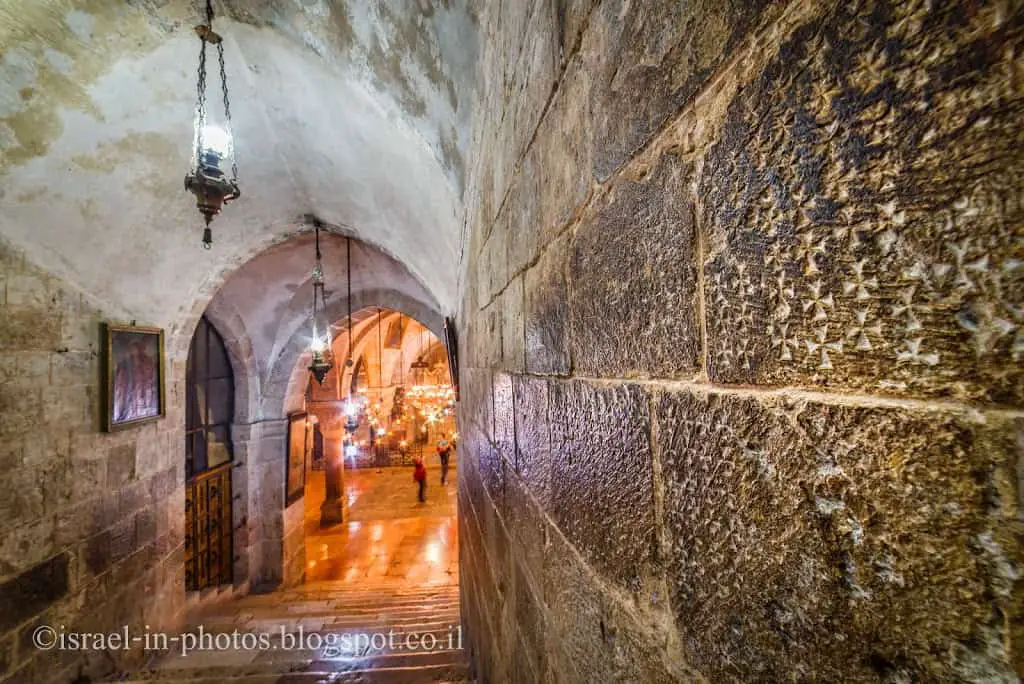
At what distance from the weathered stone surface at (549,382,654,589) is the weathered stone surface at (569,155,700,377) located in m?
0.06

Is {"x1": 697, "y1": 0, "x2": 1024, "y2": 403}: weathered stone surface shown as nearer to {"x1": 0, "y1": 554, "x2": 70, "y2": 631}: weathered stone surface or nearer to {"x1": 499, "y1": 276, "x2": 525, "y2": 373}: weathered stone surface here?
{"x1": 499, "y1": 276, "x2": 525, "y2": 373}: weathered stone surface

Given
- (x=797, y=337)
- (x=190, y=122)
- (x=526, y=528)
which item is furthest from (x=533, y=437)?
(x=190, y=122)

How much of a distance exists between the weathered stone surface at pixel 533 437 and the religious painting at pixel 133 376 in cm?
442

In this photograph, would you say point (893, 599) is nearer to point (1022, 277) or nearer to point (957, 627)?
point (957, 627)

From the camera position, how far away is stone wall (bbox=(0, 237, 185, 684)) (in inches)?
121

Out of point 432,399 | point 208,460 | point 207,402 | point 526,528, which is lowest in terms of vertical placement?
point 208,460

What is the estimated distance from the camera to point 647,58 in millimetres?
578

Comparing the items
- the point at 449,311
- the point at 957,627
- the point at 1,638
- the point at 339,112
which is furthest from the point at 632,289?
the point at 1,638

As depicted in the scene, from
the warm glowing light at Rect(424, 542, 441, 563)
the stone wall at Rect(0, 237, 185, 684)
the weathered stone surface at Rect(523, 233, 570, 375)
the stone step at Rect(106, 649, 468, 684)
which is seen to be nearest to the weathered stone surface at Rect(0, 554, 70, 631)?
the stone wall at Rect(0, 237, 185, 684)

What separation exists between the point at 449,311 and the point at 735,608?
13.5 ft

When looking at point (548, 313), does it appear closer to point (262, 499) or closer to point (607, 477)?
point (607, 477)

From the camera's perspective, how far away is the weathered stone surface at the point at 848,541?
0.91 feet

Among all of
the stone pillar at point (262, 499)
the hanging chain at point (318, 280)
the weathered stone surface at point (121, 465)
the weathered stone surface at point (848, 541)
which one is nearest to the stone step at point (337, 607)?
the stone pillar at point (262, 499)

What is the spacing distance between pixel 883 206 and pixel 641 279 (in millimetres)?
315
